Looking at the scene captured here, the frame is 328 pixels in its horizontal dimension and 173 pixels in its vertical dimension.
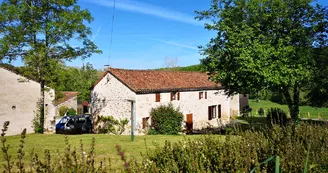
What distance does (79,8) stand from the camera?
64.4ft

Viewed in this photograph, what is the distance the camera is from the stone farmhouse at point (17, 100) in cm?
2033

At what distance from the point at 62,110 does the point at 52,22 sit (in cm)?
2404

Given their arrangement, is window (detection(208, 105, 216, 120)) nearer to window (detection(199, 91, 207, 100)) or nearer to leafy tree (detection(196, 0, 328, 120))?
window (detection(199, 91, 207, 100))

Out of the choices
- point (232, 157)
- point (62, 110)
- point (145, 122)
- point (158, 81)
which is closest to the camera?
point (232, 157)

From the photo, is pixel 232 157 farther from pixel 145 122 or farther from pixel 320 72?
pixel 145 122

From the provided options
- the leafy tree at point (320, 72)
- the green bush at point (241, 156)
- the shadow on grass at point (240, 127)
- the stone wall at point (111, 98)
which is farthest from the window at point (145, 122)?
the green bush at point (241, 156)

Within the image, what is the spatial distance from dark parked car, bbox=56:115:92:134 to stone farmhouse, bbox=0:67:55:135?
119 cm

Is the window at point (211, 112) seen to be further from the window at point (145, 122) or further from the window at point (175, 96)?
the window at point (145, 122)

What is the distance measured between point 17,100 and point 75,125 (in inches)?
200

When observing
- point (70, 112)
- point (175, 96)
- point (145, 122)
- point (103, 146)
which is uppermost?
point (175, 96)

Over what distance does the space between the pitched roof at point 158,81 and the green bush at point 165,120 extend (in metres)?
1.82

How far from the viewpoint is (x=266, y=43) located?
14.0m

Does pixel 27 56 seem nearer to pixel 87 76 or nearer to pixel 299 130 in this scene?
pixel 299 130

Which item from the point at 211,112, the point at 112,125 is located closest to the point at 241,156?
the point at 112,125
